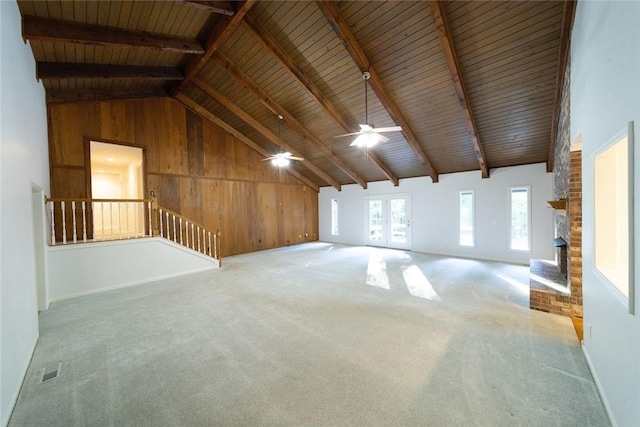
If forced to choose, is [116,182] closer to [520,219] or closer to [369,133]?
[369,133]

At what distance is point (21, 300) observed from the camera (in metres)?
2.40

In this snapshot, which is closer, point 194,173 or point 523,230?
point 523,230

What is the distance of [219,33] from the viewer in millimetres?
4219

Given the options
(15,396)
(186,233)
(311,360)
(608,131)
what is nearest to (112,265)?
(186,233)

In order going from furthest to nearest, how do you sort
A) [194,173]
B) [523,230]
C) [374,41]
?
[194,173]
[523,230]
[374,41]

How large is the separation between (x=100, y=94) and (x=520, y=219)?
33.9 feet

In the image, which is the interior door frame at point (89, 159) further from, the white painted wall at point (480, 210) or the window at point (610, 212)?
the window at point (610, 212)

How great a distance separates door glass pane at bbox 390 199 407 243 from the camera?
854 cm

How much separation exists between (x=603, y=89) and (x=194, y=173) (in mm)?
7812

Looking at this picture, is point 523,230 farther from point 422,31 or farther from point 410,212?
point 422,31

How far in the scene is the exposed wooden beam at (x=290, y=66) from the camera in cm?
426

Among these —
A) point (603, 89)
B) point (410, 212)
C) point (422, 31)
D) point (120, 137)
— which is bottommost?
point (410, 212)

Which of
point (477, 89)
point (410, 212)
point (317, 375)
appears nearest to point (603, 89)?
point (477, 89)

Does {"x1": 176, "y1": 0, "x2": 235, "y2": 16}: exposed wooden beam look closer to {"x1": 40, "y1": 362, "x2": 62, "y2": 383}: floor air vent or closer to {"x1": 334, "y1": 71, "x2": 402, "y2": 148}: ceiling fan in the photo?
{"x1": 334, "y1": 71, "x2": 402, "y2": 148}: ceiling fan
